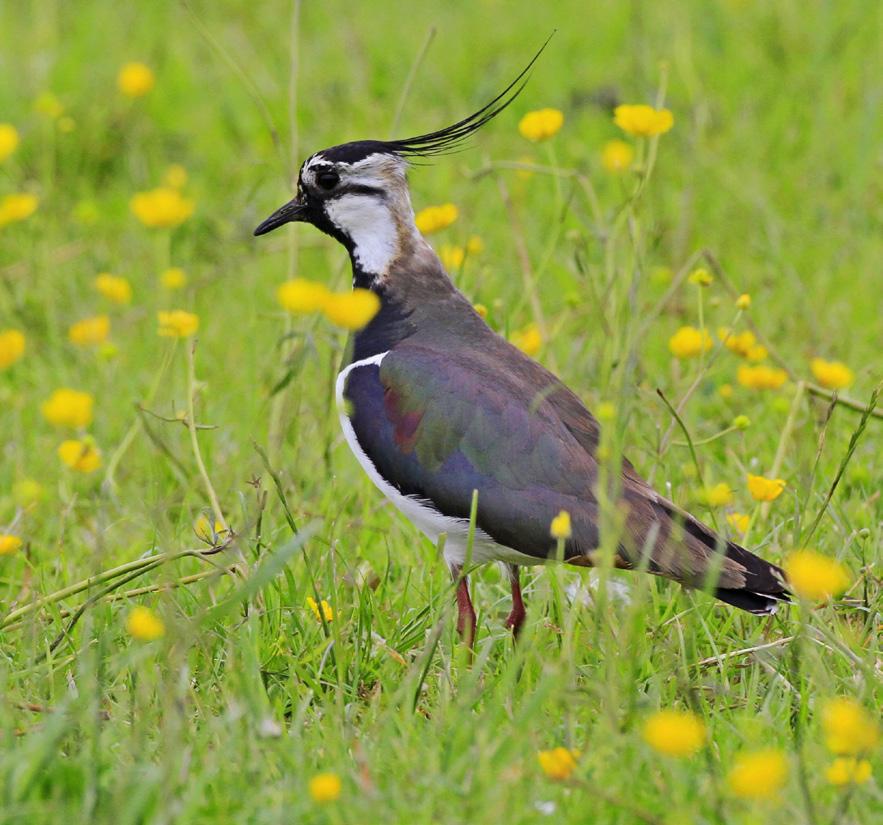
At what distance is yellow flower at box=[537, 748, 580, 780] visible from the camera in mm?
2594

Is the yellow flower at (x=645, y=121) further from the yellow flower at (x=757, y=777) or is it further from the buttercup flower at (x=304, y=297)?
the yellow flower at (x=757, y=777)

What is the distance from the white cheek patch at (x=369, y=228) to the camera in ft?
13.8

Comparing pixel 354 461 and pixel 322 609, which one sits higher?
pixel 322 609

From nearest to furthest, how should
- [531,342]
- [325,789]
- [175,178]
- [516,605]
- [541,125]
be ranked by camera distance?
[325,789] < [516,605] < [541,125] < [531,342] < [175,178]

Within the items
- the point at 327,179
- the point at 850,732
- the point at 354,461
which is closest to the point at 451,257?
the point at 354,461

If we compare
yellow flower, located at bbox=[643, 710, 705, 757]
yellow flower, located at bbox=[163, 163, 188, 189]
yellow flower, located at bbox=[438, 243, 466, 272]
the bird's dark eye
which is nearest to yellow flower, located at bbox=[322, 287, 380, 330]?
yellow flower, located at bbox=[643, 710, 705, 757]

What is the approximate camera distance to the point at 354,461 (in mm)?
4836

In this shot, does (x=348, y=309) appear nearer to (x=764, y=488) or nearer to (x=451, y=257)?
(x=764, y=488)

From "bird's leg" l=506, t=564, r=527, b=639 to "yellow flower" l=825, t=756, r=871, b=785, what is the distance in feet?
4.12

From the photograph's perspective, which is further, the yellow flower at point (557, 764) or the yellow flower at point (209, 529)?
the yellow flower at point (209, 529)

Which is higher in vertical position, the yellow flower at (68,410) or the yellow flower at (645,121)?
the yellow flower at (645,121)

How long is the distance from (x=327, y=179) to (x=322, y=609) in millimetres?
1358

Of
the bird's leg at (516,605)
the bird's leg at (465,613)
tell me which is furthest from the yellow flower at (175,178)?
the bird's leg at (465,613)

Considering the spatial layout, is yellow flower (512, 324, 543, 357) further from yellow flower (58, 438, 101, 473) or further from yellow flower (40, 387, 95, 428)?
yellow flower (40, 387, 95, 428)
